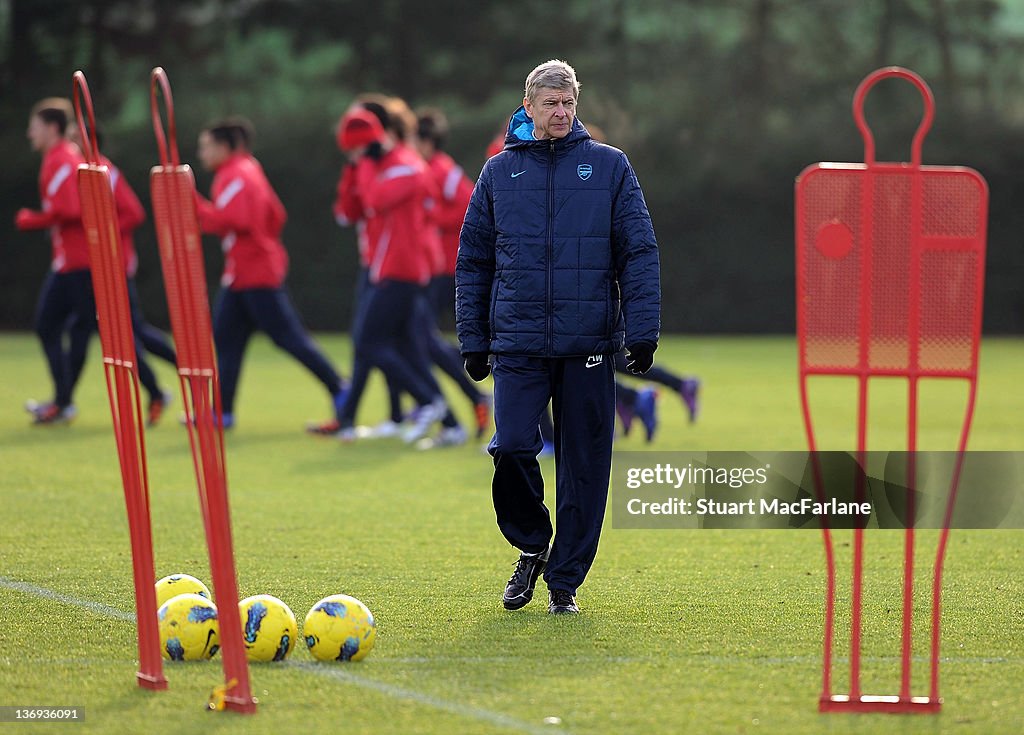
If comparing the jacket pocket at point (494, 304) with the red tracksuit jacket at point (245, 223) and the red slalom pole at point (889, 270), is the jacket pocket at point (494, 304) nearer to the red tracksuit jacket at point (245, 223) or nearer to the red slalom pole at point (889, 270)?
the red slalom pole at point (889, 270)

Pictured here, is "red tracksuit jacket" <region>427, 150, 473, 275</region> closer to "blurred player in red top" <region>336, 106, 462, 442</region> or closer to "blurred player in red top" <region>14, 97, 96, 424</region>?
"blurred player in red top" <region>336, 106, 462, 442</region>

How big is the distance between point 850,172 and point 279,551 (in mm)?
3930

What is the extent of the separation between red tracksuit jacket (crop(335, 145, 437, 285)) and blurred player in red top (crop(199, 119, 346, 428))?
0.99 meters

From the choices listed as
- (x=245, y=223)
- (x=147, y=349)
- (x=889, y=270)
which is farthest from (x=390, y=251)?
(x=889, y=270)

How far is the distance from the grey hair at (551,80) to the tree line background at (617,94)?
20014mm

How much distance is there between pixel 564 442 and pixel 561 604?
591mm

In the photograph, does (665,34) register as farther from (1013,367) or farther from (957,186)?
(957,186)

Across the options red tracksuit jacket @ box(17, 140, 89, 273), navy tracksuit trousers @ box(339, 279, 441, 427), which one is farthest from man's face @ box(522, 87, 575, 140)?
red tracksuit jacket @ box(17, 140, 89, 273)

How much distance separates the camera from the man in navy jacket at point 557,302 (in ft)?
19.5

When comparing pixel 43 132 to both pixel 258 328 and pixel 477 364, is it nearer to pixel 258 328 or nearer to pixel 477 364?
pixel 258 328

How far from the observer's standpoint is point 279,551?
294 inches

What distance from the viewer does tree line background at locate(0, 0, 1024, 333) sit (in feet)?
86.0

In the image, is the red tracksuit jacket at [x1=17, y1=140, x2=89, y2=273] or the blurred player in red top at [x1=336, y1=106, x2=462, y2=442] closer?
the blurred player in red top at [x1=336, y1=106, x2=462, y2=442]

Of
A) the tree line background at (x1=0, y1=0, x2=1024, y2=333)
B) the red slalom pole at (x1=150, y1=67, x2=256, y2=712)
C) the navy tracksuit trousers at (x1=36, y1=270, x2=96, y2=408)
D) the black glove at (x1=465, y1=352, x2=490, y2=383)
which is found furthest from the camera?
the tree line background at (x1=0, y1=0, x2=1024, y2=333)
